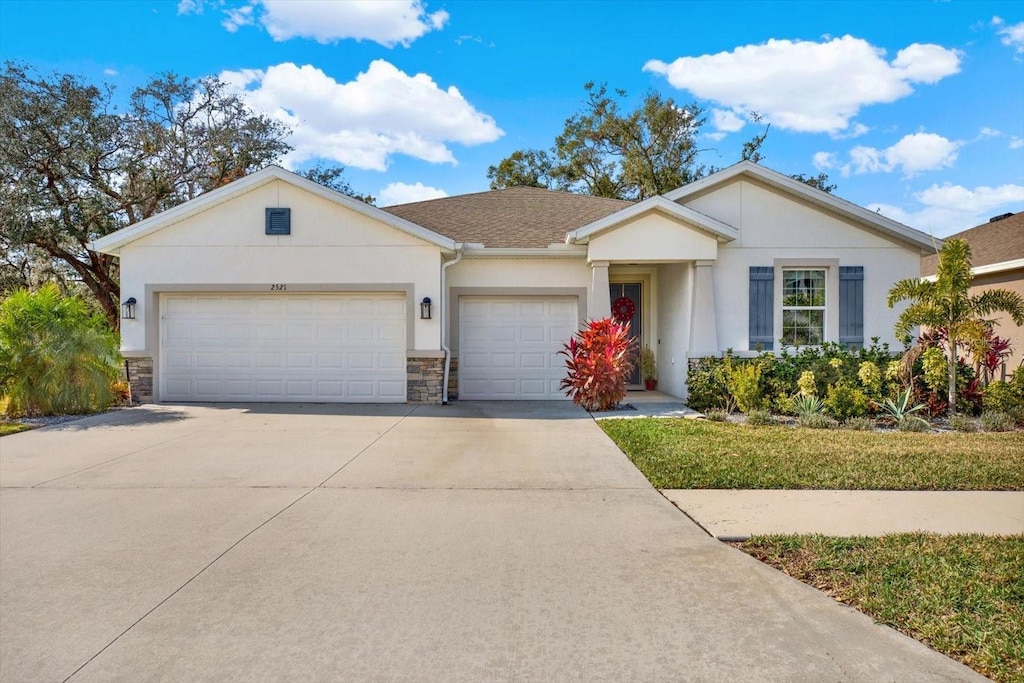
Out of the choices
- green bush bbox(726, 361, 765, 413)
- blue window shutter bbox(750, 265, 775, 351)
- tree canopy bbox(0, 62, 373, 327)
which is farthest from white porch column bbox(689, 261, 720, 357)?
tree canopy bbox(0, 62, 373, 327)

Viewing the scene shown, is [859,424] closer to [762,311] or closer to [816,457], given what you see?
[816,457]

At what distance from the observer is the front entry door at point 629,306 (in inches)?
599

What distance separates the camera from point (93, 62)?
18188mm

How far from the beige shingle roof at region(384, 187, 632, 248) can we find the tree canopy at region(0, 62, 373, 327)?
9297 mm

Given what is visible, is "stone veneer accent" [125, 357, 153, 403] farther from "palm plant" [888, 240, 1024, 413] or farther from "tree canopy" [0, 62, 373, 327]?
"palm plant" [888, 240, 1024, 413]

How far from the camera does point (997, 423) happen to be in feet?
31.9

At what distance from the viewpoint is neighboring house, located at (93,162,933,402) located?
12.7 m

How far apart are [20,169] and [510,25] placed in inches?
524

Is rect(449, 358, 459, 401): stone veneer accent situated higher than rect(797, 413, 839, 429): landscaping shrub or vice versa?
rect(449, 358, 459, 401): stone veneer accent

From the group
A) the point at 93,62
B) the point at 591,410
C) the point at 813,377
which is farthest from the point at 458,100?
the point at 813,377

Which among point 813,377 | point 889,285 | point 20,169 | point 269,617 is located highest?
point 20,169

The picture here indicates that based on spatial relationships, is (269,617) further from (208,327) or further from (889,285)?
(889,285)

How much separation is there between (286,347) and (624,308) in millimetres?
7568

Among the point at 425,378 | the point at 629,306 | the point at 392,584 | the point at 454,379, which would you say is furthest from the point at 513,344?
the point at 392,584
